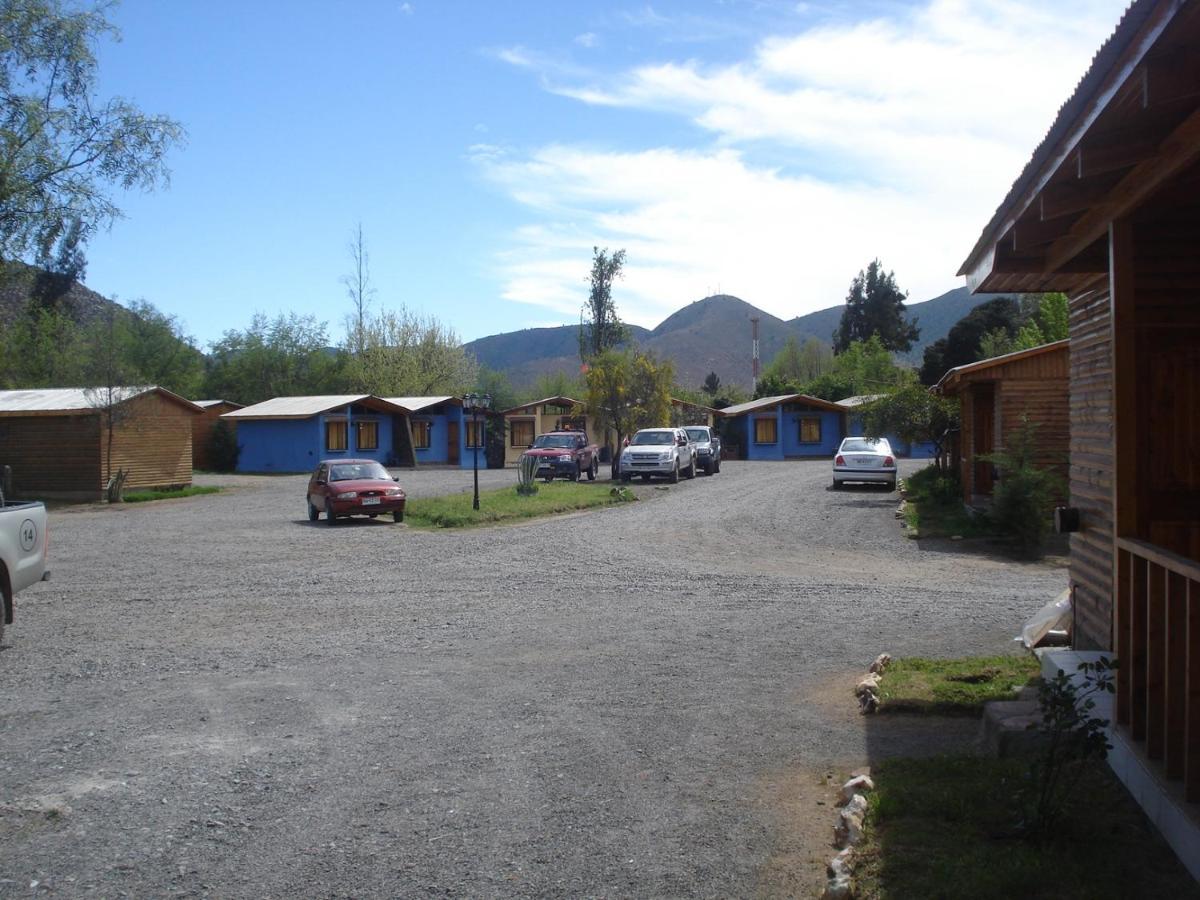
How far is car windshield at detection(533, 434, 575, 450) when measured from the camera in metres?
36.2

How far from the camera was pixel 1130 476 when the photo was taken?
215 inches

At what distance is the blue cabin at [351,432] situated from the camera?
44.8m

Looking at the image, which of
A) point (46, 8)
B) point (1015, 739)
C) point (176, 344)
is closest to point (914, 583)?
point (1015, 739)

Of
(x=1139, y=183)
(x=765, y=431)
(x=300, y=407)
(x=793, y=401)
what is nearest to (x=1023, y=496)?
(x=1139, y=183)

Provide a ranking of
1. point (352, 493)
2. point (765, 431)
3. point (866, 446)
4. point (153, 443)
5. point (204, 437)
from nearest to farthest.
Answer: point (352, 493) < point (866, 446) < point (153, 443) < point (204, 437) < point (765, 431)

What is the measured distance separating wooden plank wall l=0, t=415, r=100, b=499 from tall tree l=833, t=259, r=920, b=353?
6851 centimetres

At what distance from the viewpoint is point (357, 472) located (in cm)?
2386

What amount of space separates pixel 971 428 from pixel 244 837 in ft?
68.9

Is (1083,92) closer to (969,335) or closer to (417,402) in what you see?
(417,402)

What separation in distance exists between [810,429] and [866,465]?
2486 centimetres

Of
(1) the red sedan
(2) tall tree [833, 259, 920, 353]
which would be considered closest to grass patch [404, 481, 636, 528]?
(1) the red sedan

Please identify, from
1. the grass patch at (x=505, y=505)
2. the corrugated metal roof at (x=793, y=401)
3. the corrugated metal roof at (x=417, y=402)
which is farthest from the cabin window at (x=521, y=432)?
the grass patch at (x=505, y=505)

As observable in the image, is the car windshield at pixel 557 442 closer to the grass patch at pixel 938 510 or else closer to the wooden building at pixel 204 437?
the grass patch at pixel 938 510

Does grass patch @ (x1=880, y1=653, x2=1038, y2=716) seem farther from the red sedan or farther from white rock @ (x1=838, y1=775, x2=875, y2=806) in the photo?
the red sedan
